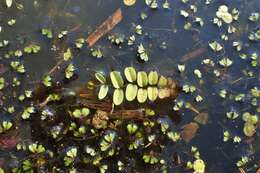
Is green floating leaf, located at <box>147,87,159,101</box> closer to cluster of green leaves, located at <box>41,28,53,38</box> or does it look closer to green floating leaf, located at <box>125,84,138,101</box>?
green floating leaf, located at <box>125,84,138,101</box>

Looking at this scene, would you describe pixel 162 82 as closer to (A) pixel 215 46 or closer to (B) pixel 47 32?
(A) pixel 215 46

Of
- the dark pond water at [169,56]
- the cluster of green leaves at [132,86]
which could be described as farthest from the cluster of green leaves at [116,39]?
the cluster of green leaves at [132,86]

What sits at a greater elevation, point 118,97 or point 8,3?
point 8,3

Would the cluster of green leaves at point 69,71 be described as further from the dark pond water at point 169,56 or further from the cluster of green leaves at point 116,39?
the cluster of green leaves at point 116,39

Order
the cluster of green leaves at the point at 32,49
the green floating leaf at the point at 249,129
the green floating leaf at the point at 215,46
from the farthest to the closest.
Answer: the green floating leaf at the point at 215,46 → the green floating leaf at the point at 249,129 → the cluster of green leaves at the point at 32,49

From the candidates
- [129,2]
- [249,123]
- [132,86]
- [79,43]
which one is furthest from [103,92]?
[249,123]

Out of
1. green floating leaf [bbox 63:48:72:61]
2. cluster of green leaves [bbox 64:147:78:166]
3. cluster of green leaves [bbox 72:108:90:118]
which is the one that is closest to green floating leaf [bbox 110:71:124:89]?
cluster of green leaves [bbox 72:108:90:118]
